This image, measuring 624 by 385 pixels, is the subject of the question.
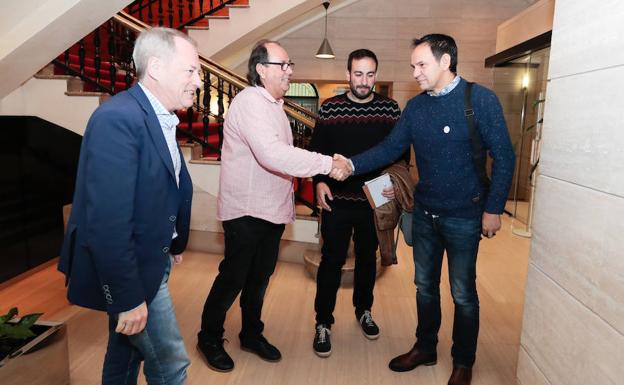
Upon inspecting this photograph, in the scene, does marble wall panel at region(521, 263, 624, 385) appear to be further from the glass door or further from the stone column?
the glass door

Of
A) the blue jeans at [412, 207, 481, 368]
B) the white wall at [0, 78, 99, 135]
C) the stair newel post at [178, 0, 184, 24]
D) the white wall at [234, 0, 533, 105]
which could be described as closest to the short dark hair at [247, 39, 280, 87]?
the blue jeans at [412, 207, 481, 368]

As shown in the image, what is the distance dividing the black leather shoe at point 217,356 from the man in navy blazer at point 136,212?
0.88m

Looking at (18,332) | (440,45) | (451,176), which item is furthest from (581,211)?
(18,332)

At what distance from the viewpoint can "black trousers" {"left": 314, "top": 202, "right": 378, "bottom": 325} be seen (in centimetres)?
263

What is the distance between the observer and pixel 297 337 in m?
2.88

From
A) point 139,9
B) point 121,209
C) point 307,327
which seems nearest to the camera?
point 121,209

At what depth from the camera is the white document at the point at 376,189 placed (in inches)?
99.0

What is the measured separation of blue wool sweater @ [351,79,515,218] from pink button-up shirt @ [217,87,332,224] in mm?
476

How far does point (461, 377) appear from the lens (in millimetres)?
2350

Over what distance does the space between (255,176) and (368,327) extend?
4.09ft

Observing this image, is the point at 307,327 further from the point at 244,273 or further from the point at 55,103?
the point at 55,103

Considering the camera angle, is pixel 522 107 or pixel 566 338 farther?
pixel 522 107

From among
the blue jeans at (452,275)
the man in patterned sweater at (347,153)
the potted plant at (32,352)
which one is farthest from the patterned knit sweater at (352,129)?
the potted plant at (32,352)

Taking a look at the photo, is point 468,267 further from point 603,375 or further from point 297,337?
point 297,337
